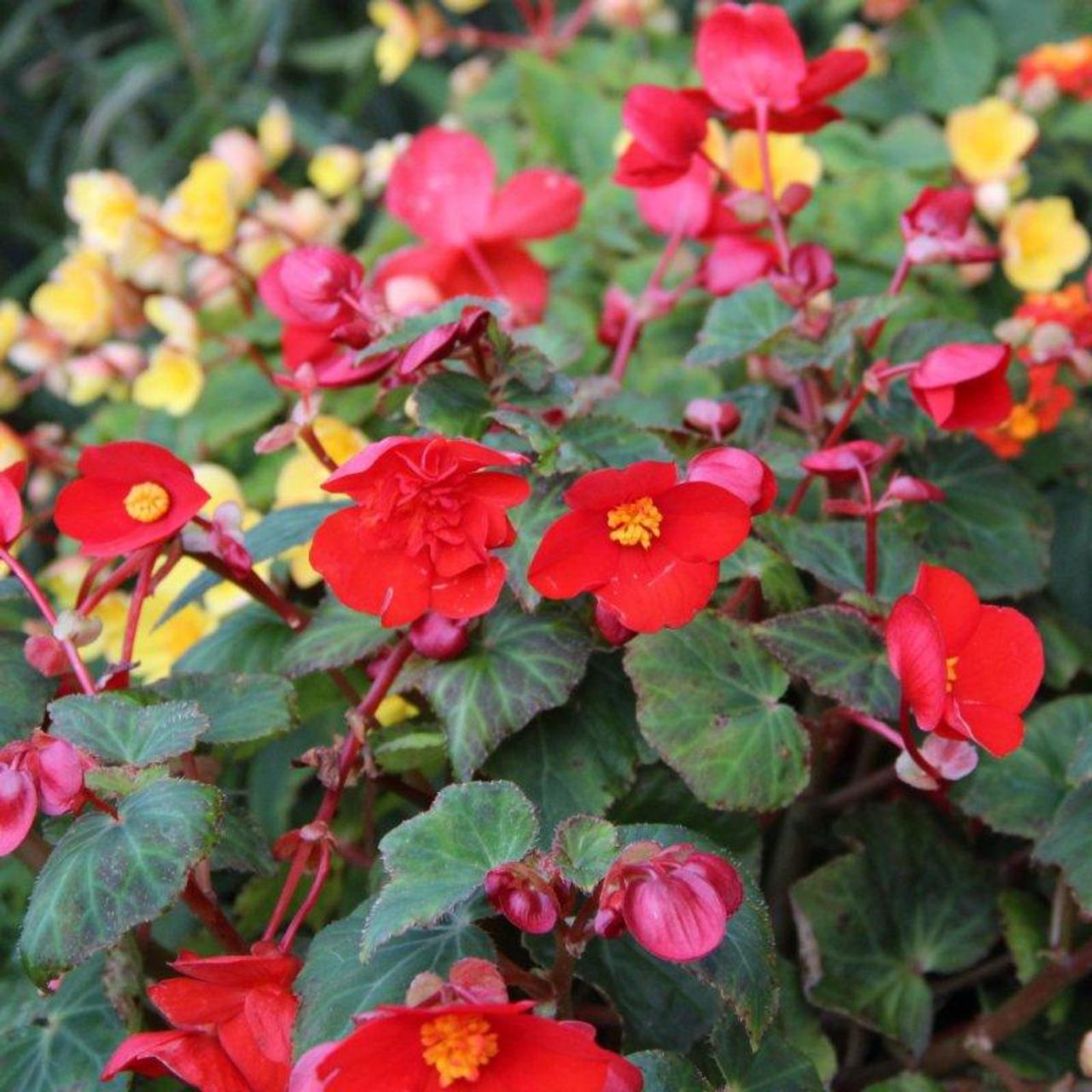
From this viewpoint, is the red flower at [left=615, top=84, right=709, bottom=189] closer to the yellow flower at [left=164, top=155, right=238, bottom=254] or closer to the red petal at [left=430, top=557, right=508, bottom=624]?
the red petal at [left=430, top=557, right=508, bottom=624]

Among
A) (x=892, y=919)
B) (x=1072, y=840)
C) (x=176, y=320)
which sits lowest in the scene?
(x=892, y=919)

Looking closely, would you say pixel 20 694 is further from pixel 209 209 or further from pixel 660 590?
pixel 209 209

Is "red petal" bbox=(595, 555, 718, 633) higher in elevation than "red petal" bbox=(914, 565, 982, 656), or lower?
higher

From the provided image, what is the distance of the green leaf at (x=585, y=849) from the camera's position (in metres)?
0.51

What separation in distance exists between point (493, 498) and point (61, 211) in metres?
2.05

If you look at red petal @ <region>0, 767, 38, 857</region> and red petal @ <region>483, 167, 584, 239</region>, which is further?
red petal @ <region>483, 167, 584, 239</region>

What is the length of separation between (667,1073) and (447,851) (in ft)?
0.44

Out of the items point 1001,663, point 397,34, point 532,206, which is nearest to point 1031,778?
point 1001,663

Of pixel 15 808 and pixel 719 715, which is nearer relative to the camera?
pixel 15 808

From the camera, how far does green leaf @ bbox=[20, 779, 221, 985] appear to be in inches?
20.3

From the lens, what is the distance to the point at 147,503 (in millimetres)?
626

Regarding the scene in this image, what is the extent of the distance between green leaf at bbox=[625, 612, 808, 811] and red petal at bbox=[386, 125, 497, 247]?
39 centimetres

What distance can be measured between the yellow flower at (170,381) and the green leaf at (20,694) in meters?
0.46

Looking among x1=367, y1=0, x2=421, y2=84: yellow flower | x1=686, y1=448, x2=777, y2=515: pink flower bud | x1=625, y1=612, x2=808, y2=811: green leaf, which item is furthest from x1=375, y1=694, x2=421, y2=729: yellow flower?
x1=367, y1=0, x2=421, y2=84: yellow flower
